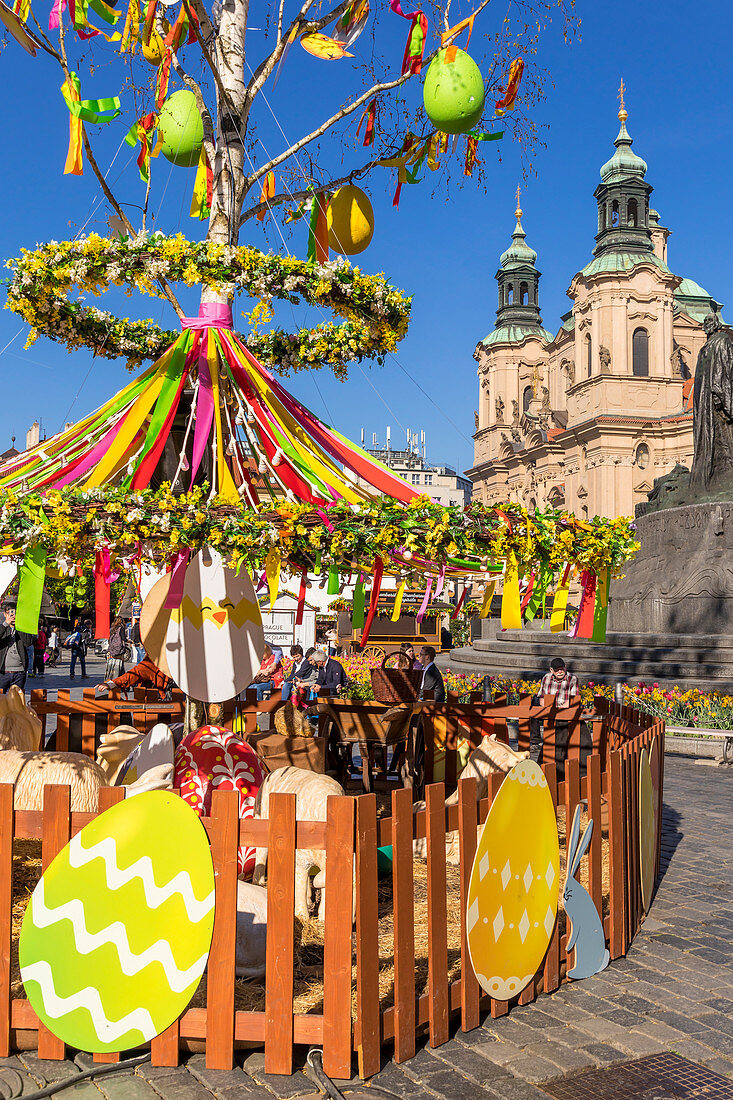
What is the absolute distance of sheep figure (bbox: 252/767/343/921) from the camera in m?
4.75

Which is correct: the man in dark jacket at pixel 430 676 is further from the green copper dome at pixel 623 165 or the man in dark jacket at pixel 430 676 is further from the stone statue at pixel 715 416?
the green copper dome at pixel 623 165

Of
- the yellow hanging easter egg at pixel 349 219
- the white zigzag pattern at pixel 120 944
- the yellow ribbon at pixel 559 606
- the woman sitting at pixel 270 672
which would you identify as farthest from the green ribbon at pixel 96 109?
the woman sitting at pixel 270 672

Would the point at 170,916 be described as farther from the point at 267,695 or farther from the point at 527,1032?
the point at 267,695

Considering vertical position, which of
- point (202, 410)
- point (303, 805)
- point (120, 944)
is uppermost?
point (202, 410)

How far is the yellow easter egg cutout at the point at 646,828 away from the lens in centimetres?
518

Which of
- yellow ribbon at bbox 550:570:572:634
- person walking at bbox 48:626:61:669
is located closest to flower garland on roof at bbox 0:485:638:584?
yellow ribbon at bbox 550:570:572:634

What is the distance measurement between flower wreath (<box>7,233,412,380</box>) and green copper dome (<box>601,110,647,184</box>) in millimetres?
71148

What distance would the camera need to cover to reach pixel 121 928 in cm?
343

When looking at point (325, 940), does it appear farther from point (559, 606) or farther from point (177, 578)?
point (559, 606)

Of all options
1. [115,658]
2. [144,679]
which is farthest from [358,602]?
[115,658]

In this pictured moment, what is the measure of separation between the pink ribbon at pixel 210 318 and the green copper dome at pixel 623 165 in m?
71.2

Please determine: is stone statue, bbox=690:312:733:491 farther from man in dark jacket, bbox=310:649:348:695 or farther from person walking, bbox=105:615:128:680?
person walking, bbox=105:615:128:680

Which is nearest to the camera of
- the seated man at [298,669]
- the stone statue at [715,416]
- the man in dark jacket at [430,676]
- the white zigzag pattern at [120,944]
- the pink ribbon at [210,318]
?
the white zigzag pattern at [120,944]

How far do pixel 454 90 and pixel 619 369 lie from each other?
64.5 meters
